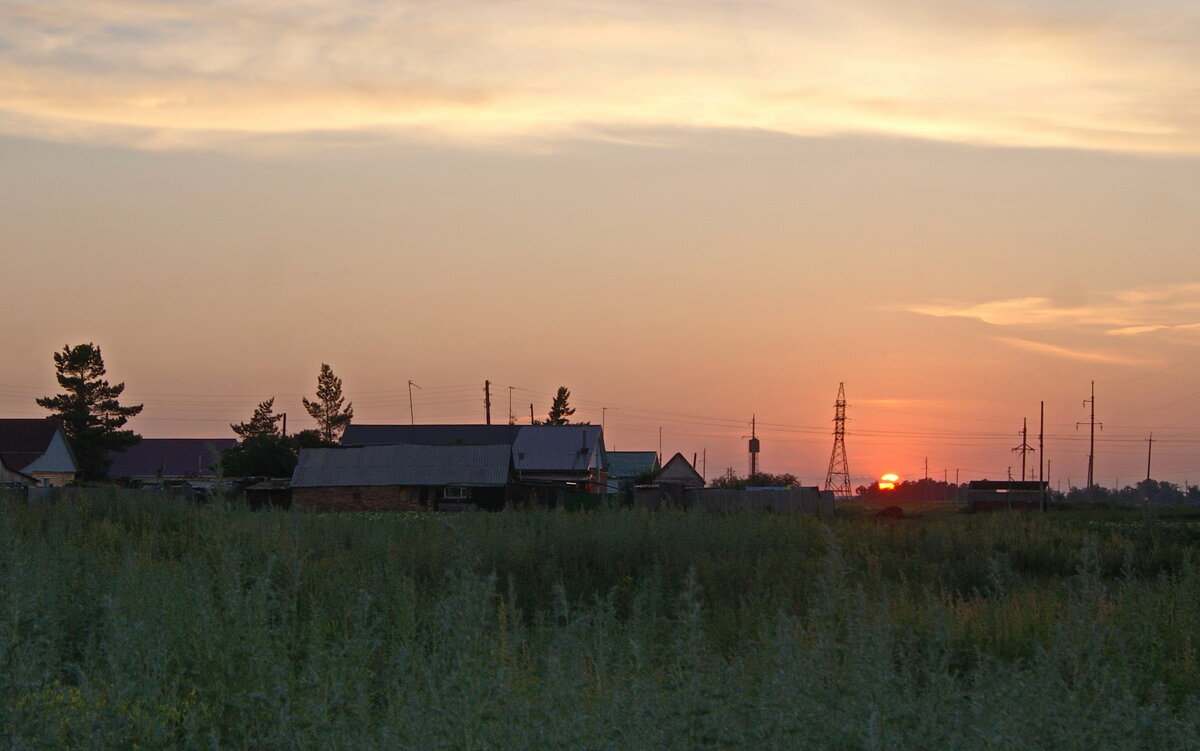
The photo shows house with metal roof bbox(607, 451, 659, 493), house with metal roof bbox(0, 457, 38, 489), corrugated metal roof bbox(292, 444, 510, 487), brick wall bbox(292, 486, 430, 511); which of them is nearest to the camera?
house with metal roof bbox(0, 457, 38, 489)

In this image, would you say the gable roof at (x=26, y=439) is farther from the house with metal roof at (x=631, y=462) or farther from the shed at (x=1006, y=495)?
the shed at (x=1006, y=495)

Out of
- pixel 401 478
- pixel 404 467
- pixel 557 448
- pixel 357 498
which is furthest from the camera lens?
pixel 557 448

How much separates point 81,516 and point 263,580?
13666 mm

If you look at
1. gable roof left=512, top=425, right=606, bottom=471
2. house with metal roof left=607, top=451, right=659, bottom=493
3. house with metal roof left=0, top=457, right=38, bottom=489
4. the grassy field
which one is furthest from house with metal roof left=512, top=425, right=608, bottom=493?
the grassy field

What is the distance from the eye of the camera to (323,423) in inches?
4242

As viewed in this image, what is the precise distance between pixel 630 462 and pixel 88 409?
40663 mm

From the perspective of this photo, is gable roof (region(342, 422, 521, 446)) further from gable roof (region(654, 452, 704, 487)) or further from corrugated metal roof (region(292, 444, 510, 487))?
corrugated metal roof (region(292, 444, 510, 487))

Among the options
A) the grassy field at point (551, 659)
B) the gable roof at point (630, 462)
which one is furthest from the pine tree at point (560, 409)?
the grassy field at point (551, 659)

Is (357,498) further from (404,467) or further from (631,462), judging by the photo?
(631,462)

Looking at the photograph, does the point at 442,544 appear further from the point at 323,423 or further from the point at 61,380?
the point at 323,423

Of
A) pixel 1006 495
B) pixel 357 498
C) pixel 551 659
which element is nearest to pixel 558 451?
pixel 357 498

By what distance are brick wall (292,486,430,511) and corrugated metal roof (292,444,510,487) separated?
0.37 m

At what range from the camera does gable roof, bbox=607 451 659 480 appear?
90.4 metres

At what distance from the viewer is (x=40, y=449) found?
63.3 meters
